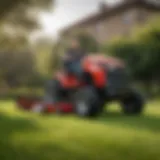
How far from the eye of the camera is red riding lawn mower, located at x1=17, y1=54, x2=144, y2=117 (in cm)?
132

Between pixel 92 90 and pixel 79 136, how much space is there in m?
0.15

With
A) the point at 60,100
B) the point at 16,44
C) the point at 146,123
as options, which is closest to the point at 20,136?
the point at 60,100

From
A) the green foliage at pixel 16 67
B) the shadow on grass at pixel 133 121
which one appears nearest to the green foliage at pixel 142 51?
the shadow on grass at pixel 133 121

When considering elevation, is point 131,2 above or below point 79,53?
above

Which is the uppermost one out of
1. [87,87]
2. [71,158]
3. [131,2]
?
[131,2]

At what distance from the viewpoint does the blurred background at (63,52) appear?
4.24ft

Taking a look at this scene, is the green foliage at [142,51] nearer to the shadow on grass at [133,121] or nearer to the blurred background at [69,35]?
the blurred background at [69,35]

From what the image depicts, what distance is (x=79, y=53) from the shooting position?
1.32m

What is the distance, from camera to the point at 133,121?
1.33 m

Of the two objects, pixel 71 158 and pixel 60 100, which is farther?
pixel 60 100

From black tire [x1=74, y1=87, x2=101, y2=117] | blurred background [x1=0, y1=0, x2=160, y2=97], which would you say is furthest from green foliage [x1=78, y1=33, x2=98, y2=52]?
black tire [x1=74, y1=87, x2=101, y2=117]

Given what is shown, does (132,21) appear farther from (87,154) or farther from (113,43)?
(87,154)

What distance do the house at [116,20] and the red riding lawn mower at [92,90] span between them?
80mm

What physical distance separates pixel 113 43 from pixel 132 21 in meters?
0.09
